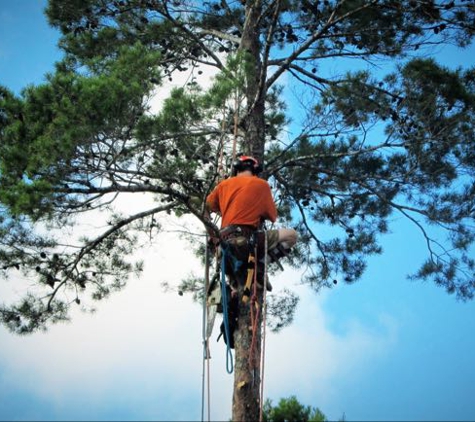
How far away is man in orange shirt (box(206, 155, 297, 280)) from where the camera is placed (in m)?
5.06

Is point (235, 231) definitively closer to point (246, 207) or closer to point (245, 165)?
point (246, 207)

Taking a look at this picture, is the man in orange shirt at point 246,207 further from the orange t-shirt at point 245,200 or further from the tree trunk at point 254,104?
the tree trunk at point 254,104

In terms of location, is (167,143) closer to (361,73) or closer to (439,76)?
(361,73)

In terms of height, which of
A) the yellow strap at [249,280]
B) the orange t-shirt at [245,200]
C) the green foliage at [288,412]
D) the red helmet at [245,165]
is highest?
the red helmet at [245,165]

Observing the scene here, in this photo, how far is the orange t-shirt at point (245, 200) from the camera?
505cm

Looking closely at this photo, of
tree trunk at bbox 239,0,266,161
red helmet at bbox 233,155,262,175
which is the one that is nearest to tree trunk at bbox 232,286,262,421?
red helmet at bbox 233,155,262,175

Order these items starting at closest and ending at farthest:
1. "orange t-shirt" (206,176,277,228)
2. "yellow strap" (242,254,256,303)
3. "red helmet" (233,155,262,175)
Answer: "yellow strap" (242,254,256,303), "orange t-shirt" (206,176,277,228), "red helmet" (233,155,262,175)

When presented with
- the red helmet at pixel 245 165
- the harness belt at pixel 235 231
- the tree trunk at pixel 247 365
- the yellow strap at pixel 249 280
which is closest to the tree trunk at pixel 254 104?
the red helmet at pixel 245 165

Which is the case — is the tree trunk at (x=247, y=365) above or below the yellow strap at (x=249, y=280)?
below

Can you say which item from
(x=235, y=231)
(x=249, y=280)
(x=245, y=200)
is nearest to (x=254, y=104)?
(x=245, y=200)

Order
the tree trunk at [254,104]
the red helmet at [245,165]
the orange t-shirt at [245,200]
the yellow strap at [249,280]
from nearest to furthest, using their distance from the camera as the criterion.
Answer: the yellow strap at [249,280], the orange t-shirt at [245,200], the red helmet at [245,165], the tree trunk at [254,104]

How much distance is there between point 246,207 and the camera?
5078mm

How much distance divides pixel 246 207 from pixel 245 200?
5 cm

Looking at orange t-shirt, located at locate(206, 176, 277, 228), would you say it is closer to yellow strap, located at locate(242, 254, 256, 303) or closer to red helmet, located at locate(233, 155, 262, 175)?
red helmet, located at locate(233, 155, 262, 175)
